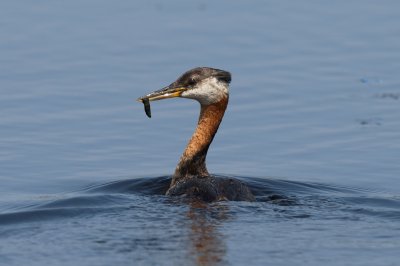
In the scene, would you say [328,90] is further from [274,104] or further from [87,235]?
[87,235]

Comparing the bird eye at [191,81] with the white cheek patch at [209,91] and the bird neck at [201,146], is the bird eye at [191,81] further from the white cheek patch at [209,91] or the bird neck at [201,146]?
the bird neck at [201,146]

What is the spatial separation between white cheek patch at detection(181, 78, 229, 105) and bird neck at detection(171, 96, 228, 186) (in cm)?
7

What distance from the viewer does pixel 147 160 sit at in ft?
49.9

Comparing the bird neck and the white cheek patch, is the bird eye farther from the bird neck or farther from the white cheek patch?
the bird neck

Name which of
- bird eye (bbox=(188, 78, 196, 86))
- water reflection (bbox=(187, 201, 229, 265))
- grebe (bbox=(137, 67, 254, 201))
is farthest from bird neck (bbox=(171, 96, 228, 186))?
water reflection (bbox=(187, 201, 229, 265))

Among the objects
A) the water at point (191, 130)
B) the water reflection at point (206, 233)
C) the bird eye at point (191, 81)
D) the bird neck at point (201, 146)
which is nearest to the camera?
the water reflection at point (206, 233)

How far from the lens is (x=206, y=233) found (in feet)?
38.5

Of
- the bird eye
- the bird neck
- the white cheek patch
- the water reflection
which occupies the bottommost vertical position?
the water reflection

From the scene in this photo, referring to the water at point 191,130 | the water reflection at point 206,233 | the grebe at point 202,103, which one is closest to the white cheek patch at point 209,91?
the grebe at point 202,103

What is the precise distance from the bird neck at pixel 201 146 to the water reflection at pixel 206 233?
1195 mm

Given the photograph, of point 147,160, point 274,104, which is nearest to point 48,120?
point 147,160

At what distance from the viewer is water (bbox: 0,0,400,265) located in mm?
11508

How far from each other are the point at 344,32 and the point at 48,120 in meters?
5.88

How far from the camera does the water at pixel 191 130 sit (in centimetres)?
1151
